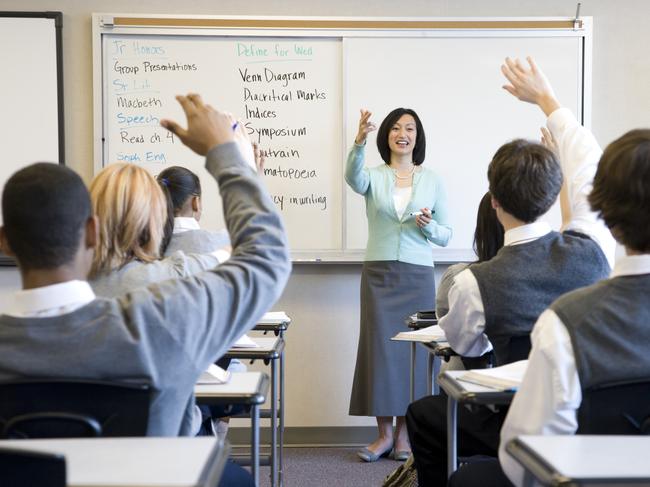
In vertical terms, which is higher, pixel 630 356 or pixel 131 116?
pixel 131 116

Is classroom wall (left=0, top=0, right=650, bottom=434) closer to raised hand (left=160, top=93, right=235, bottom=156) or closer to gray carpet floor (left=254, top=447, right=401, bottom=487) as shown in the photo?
gray carpet floor (left=254, top=447, right=401, bottom=487)

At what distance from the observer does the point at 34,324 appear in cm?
130

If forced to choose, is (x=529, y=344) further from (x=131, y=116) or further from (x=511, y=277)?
(x=131, y=116)

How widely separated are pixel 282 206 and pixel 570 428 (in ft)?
10.6

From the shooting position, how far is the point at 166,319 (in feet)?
4.41

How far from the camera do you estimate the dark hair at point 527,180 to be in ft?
7.43

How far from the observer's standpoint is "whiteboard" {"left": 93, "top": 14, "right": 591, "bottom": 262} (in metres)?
4.52

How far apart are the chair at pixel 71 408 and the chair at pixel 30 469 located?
17 centimetres

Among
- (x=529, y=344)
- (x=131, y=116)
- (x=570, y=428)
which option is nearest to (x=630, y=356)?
(x=570, y=428)

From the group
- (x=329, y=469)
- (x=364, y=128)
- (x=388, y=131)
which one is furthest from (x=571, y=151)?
(x=329, y=469)

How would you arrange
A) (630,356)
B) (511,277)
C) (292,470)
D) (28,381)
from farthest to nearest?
(292,470), (511,277), (630,356), (28,381)

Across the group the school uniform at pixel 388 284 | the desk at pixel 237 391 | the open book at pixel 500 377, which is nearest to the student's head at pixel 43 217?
the desk at pixel 237 391

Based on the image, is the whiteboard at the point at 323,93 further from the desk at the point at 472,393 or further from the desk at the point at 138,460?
the desk at the point at 138,460

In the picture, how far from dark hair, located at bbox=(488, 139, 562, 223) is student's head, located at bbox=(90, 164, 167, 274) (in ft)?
3.14
